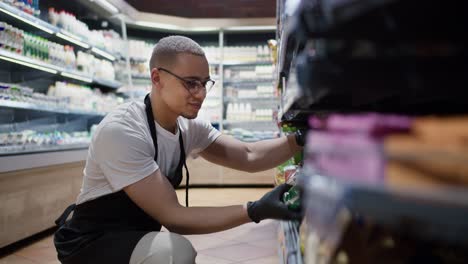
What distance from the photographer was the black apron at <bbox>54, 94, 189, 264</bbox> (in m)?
1.73

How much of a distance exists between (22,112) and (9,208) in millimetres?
1172

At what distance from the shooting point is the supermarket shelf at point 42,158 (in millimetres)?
3037

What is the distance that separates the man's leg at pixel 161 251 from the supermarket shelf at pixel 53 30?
2400 millimetres

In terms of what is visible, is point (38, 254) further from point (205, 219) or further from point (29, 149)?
point (205, 219)

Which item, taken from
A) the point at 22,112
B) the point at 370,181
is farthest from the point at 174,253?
the point at 22,112

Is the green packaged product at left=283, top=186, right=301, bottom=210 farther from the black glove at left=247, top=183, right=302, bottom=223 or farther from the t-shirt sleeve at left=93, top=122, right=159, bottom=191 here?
the t-shirt sleeve at left=93, top=122, right=159, bottom=191

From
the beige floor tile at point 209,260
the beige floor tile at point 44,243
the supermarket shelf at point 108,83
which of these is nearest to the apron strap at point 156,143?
the beige floor tile at point 209,260

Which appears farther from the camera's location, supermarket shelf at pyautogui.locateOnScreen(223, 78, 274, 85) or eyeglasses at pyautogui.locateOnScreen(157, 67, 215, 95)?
supermarket shelf at pyautogui.locateOnScreen(223, 78, 274, 85)

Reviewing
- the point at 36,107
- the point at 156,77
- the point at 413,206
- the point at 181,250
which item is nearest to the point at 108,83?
the point at 36,107

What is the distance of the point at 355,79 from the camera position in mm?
551

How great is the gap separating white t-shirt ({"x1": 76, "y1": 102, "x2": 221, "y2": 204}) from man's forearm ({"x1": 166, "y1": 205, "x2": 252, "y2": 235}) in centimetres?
22

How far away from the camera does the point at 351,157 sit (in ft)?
1.67

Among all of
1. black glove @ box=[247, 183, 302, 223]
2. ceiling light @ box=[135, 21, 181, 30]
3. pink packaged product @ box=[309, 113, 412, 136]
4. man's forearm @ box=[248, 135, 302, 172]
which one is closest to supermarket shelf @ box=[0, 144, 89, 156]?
man's forearm @ box=[248, 135, 302, 172]

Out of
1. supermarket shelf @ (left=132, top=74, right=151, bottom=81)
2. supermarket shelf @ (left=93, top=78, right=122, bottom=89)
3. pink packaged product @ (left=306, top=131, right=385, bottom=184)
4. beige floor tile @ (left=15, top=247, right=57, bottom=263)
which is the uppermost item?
supermarket shelf @ (left=132, top=74, right=151, bottom=81)
